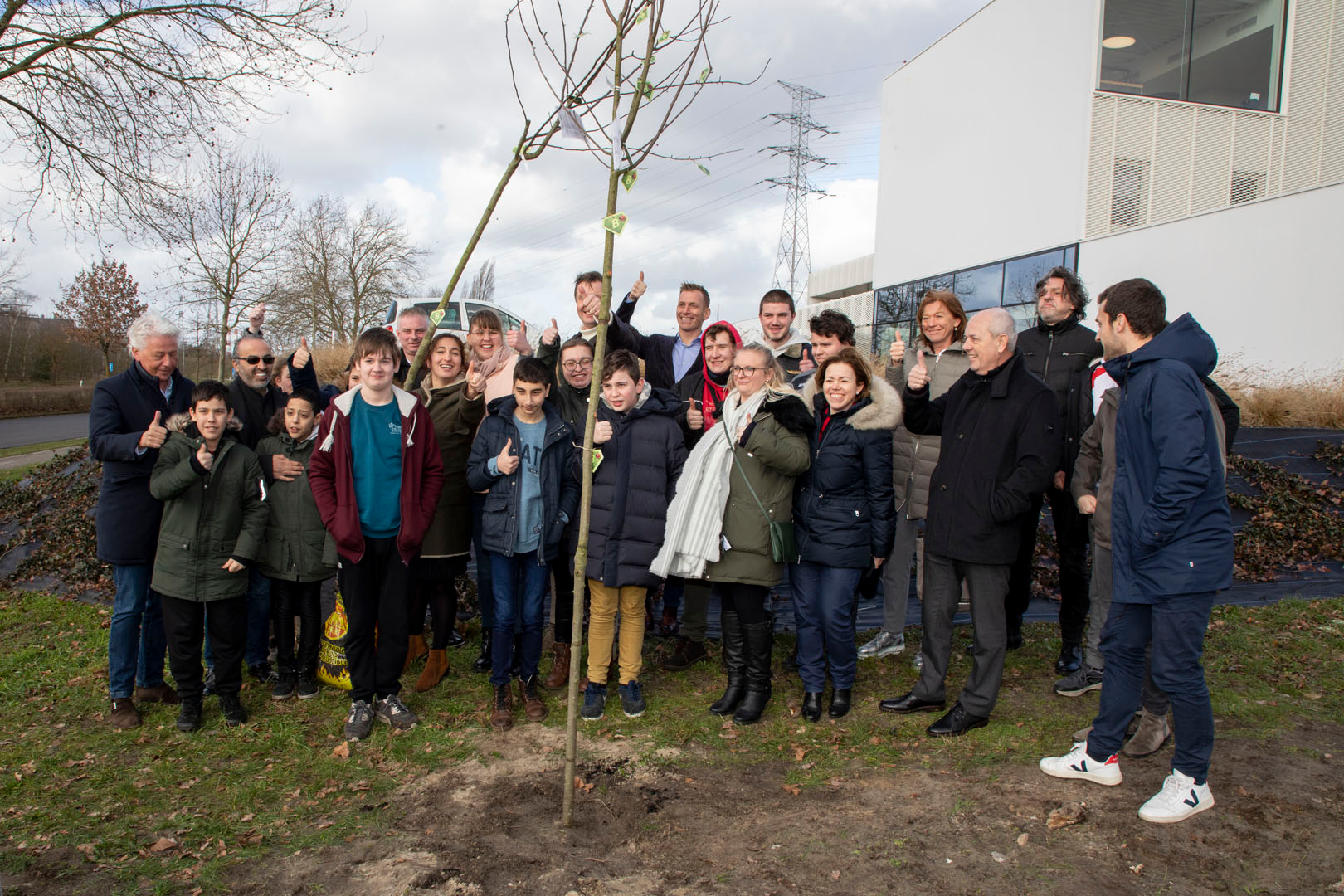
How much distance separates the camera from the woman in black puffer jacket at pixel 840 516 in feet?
13.1

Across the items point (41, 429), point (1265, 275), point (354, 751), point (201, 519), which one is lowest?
point (354, 751)

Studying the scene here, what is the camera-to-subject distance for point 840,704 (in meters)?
4.14

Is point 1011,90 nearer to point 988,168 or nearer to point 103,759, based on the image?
point 988,168

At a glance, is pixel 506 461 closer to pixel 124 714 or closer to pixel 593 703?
pixel 593 703

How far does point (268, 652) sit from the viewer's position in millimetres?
4824

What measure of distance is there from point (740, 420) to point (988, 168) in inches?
865

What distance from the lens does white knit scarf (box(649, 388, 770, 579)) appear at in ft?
13.2

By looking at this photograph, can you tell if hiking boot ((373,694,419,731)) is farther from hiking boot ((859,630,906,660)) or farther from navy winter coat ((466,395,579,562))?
hiking boot ((859,630,906,660))

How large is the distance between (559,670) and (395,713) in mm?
945

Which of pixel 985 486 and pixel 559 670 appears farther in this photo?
pixel 559 670

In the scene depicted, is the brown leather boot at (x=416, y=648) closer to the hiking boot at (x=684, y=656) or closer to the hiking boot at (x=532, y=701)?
the hiking boot at (x=532, y=701)

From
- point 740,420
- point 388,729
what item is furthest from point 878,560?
point 388,729

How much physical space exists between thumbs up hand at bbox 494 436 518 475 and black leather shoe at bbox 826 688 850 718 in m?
2.09

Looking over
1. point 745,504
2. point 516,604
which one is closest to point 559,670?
point 516,604
